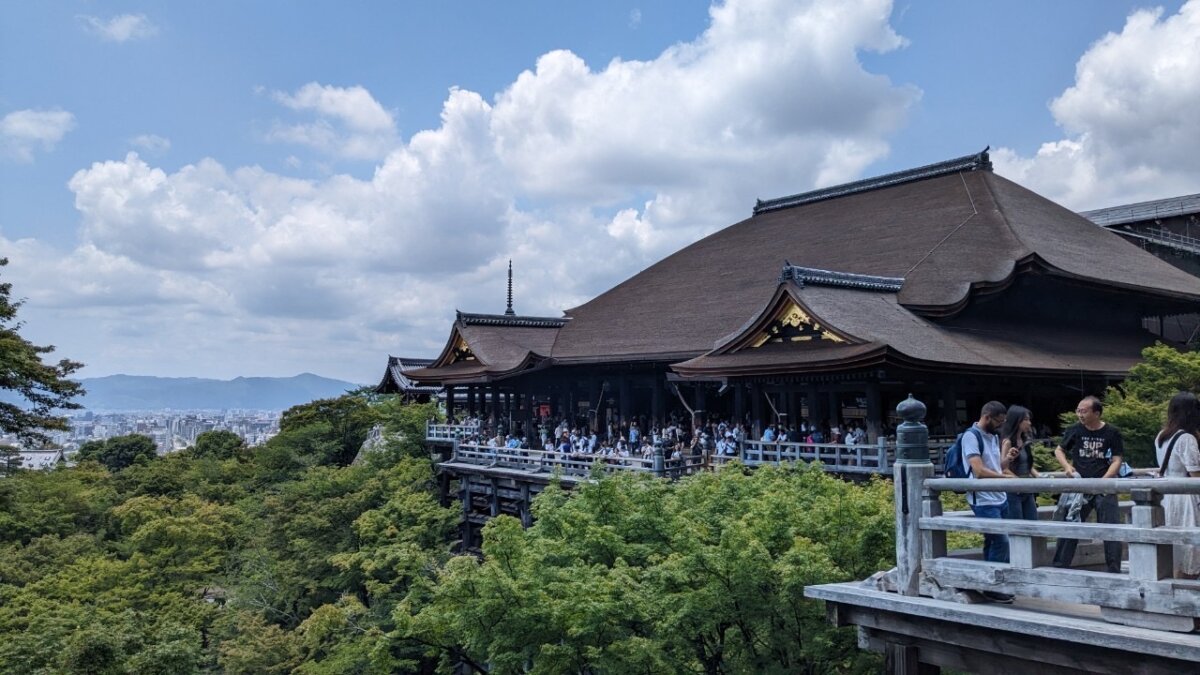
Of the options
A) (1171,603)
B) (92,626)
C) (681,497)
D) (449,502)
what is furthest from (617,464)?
(1171,603)

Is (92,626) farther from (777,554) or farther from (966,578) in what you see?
(966,578)

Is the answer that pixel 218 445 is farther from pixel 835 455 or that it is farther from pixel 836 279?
pixel 835 455

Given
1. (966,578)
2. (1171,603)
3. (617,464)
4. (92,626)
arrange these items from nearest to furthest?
(1171,603), (966,578), (92,626), (617,464)

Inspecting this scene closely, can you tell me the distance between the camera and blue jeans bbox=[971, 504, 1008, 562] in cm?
604

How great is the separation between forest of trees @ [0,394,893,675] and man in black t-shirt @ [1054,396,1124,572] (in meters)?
3.12

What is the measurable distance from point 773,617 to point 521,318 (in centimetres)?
2480

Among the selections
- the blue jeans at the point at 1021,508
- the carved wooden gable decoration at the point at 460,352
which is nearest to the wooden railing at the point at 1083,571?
the blue jeans at the point at 1021,508

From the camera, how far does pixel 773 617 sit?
9.25 meters

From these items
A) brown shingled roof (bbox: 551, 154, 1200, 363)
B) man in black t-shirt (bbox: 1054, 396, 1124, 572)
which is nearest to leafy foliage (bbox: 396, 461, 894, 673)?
man in black t-shirt (bbox: 1054, 396, 1124, 572)

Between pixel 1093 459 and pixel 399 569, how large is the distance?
53.8ft

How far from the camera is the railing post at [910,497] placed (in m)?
5.69

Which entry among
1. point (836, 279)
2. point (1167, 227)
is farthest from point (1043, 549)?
Answer: point (1167, 227)

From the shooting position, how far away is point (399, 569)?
19875 millimetres

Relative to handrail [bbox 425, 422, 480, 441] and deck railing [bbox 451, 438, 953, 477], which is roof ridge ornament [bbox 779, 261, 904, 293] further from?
handrail [bbox 425, 422, 480, 441]
